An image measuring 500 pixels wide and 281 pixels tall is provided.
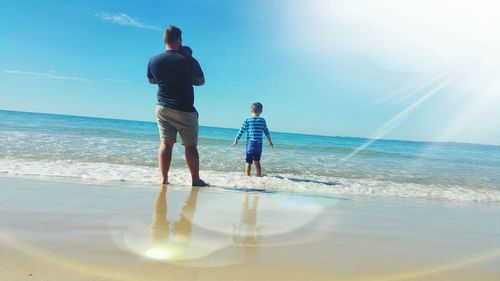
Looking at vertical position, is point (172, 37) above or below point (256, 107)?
above

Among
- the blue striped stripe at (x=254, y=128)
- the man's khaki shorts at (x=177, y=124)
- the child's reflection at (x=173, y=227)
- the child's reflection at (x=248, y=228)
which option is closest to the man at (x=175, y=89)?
the man's khaki shorts at (x=177, y=124)

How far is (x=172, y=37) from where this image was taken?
4.82 m

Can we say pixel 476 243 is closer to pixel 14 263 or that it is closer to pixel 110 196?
pixel 14 263

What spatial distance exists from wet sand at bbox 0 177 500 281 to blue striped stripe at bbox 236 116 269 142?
3.04 m

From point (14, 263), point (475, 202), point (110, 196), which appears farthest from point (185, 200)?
point (475, 202)

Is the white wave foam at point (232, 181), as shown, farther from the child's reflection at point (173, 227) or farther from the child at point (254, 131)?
the child's reflection at point (173, 227)

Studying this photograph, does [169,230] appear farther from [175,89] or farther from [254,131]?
[254,131]

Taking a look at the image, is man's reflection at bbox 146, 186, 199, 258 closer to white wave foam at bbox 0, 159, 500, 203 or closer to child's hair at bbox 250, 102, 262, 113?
white wave foam at bbox 0, 159, 500, 203

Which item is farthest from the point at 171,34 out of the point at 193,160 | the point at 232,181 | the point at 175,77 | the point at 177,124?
the point at 232,181

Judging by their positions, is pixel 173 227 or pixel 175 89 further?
pixel 175 89

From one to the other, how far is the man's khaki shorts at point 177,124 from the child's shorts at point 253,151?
2339 mm

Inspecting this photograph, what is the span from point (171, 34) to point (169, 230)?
2.94m

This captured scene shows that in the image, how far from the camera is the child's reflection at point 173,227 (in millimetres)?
2377

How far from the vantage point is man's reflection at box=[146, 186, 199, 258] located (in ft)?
7.27
